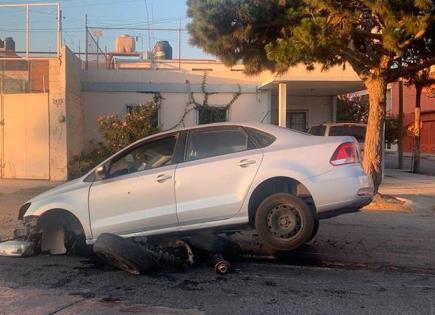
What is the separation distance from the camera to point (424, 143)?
52344 mm

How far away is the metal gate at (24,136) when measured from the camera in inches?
700

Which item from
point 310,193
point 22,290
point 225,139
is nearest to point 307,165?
point 310,193

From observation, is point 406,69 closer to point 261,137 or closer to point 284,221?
point 261,137

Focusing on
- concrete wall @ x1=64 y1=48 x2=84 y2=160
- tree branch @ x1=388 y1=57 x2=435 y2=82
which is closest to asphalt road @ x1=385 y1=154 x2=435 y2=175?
tree branch @ x1=388 y1=57 x2=435 y2=82

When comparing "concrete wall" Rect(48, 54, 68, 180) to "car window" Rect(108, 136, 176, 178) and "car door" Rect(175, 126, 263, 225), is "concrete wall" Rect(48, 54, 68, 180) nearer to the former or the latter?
"car window" Rect(108, 136, 176, 178)

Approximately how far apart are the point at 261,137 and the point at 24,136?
12.8 meters

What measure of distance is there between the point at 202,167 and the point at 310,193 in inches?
53.0

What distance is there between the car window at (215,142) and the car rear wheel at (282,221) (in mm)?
783

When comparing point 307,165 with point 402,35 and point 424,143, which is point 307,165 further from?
point 424,143

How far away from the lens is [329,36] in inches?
433

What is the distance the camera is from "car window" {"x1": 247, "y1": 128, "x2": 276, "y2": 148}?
6973mm

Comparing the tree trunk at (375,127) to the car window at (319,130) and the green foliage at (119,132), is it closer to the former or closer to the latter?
the car window at (319,130)

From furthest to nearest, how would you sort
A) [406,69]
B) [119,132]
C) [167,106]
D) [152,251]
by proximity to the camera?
[167,106]
[119,132]
[406,69]
[152,251]

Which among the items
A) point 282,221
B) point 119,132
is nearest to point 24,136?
point 119,132
